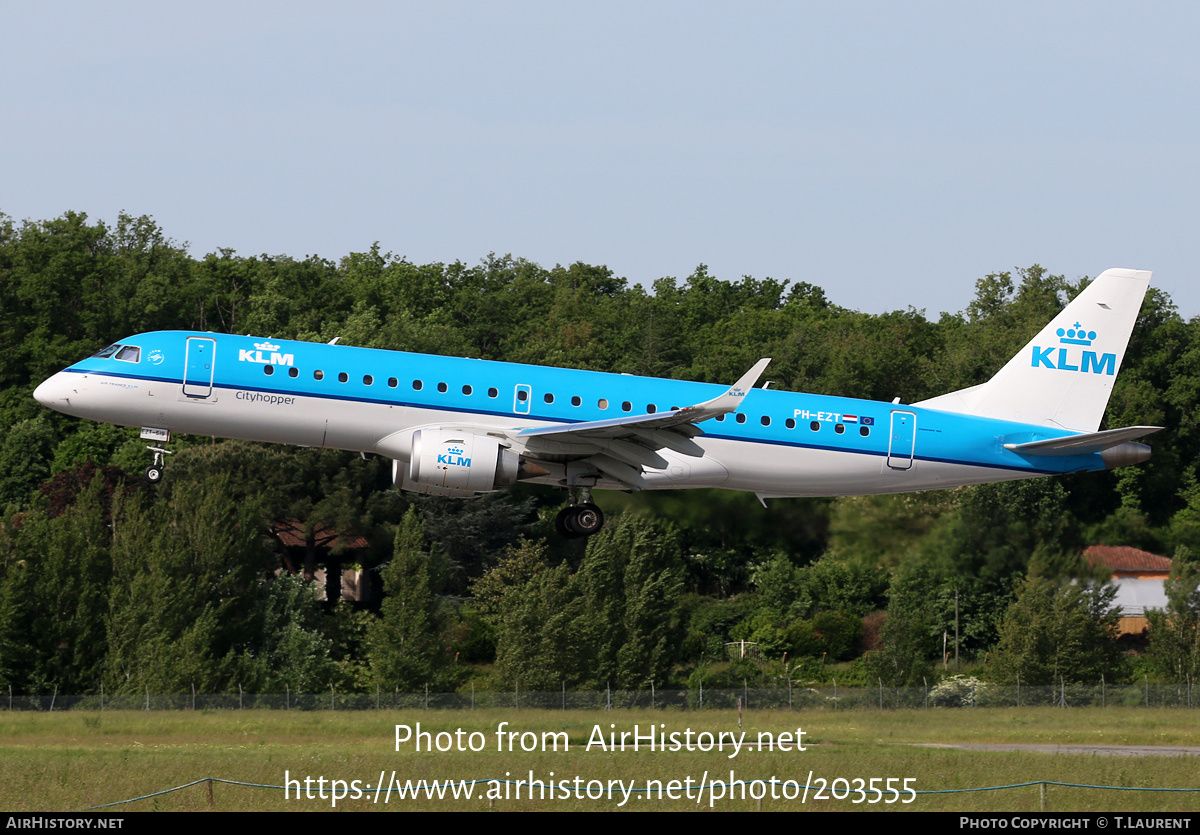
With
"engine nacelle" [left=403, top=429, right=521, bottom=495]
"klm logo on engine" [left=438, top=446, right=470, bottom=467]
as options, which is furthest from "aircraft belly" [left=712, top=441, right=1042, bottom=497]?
"klm logo on engine" [left=438, top=446, right=470, bottom=467]

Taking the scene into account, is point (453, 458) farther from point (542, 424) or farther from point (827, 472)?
point (827, 472)

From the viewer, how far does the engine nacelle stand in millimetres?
31328

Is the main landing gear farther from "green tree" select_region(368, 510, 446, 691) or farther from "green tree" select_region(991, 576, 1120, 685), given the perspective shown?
"green tree" select_region(368, 510, 446, 691)

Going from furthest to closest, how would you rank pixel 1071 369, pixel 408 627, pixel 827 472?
pixel 408 627 → pixel 1071 369 → pixel 827 472

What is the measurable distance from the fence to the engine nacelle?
2335 cm

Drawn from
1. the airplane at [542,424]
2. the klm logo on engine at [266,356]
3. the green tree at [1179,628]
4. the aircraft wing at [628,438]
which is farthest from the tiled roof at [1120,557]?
the klm logo on engine at [266,356]

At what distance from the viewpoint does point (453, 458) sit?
3138cm

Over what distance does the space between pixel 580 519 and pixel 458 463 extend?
3170 millimetres

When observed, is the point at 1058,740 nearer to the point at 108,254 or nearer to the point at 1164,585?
the point at 1164,585

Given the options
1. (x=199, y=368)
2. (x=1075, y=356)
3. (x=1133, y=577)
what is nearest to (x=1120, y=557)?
(x=1133, y=577)

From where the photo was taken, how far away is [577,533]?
32906 millimetres

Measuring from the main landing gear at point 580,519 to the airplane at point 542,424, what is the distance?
1.4 inches

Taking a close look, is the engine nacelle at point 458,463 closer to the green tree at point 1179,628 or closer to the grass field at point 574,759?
the grass field at point 574,759
